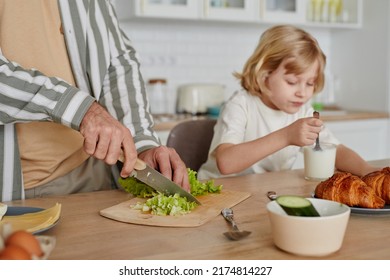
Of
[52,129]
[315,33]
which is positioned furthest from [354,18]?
[52,129]

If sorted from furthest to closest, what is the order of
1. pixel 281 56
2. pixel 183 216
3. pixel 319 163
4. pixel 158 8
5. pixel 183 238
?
pixel 158 8 → pixel 281 56 → pixel 319 163 → pixel 183 216 → pixel 183 238

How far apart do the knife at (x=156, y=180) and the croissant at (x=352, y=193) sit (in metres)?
0.29

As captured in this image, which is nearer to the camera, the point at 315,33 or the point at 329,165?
the point at 329,165

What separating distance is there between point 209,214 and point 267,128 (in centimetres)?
108

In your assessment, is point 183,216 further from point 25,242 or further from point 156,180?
point 25,242

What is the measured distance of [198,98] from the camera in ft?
12.1

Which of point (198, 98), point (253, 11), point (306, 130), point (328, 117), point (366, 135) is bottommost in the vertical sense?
point (366, 135)

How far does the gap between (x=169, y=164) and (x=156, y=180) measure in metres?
0.14

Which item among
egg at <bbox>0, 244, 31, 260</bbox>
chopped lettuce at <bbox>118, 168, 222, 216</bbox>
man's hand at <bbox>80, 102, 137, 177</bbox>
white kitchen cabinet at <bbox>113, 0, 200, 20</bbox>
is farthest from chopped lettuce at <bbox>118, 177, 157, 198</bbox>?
white kitchen cabinet at <bbox>113, 0, 200, 20</bbox>

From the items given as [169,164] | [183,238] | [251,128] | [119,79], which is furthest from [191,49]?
[183,238]

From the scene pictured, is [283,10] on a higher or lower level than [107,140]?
higher

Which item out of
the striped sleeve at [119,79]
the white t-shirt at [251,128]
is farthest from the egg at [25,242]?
the white t-shirt at [251,128]
